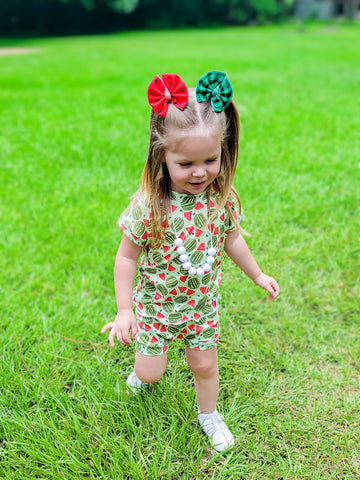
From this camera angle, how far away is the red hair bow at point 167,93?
1275 millimetres

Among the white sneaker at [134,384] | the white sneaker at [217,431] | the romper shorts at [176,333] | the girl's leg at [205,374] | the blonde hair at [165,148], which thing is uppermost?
the blonde hair at [165,148]

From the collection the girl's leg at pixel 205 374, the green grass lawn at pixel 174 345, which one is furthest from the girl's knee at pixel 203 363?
the green grass lawn at pixel 174 345

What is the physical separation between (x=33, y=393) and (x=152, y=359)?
55cm

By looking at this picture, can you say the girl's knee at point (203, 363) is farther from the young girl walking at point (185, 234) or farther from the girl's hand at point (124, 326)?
the girl's hand at point (124, 326)

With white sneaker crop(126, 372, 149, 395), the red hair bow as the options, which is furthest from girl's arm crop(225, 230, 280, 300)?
white sneaker crop(126, 372, 149, 395)

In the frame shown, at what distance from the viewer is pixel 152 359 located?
1652mm

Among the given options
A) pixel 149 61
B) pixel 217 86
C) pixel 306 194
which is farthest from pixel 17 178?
pixel 149 61

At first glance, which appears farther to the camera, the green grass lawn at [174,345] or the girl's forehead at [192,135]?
the green grass lawn at [174,345]

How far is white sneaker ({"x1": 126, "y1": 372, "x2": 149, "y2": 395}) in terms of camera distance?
1856 mm

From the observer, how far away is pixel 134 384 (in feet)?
6.18

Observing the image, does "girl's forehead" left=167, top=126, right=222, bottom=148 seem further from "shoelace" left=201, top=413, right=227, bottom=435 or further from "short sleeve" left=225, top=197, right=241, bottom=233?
"shoelace" left=201, top=413, right=227, bottom=435

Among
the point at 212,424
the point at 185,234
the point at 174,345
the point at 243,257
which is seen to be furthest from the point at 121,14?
the point at 212,424

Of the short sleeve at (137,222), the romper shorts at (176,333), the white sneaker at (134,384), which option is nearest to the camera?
the short sleeve at (137,222)

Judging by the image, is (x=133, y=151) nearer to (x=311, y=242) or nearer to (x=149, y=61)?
(x=311, y=242)
